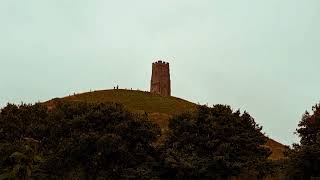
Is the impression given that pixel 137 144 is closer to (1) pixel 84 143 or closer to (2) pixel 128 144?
(2) pixel 128 144

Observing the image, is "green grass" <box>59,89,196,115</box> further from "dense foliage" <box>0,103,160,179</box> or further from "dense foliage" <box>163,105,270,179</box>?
"dense foliage" <box>0,103,160,179</box>

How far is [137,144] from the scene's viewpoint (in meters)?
46.3

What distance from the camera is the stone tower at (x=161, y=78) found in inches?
4525

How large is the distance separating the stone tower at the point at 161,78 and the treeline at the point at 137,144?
62799 mm

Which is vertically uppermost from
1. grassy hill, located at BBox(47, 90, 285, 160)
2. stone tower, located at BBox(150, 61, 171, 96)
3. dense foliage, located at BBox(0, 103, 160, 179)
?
stone tower, located at BBox(150, 61, 171, 96)

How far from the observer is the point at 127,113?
49438 millimetres

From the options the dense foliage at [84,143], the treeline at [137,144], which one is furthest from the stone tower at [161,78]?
the dense foliage at [84,143]

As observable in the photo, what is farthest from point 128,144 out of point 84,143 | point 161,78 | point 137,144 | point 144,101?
point 161,78

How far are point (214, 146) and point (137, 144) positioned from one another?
6525mm

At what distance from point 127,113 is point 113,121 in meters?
1.55

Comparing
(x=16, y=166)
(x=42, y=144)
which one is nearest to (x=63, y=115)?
(x=42, y=144)

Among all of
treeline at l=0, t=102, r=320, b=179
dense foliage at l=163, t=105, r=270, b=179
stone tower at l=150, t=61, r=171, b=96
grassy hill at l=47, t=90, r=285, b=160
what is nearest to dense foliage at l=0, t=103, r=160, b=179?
treeline at l=0, t=102, r=320, b=179

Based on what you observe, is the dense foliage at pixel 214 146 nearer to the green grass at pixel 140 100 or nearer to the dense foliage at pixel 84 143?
the dense foliage at pixel 84 143

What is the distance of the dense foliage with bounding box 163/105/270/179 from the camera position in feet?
149
